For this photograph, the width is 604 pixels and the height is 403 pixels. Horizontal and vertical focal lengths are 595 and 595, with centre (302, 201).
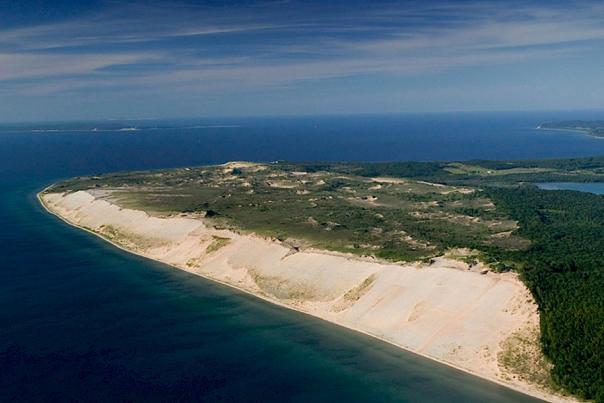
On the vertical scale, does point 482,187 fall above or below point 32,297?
below

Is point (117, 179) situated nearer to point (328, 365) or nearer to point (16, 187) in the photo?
point (16, 187)

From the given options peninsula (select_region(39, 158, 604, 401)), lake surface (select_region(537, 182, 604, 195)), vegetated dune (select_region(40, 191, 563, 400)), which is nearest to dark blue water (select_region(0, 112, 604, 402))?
vegetated dune (select_region(40, 191, 563, 400))

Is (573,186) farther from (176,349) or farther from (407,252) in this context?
(176,349)

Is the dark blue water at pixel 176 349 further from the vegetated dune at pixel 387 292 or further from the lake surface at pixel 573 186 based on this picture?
the lake surface at pixel 573 186

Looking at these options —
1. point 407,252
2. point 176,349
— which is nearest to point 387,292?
point 407,252

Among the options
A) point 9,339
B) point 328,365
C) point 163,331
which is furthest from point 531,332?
point 9,339

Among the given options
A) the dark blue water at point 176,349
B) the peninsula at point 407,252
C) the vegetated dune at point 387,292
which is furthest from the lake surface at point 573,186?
the dark blue water at point 176,349
